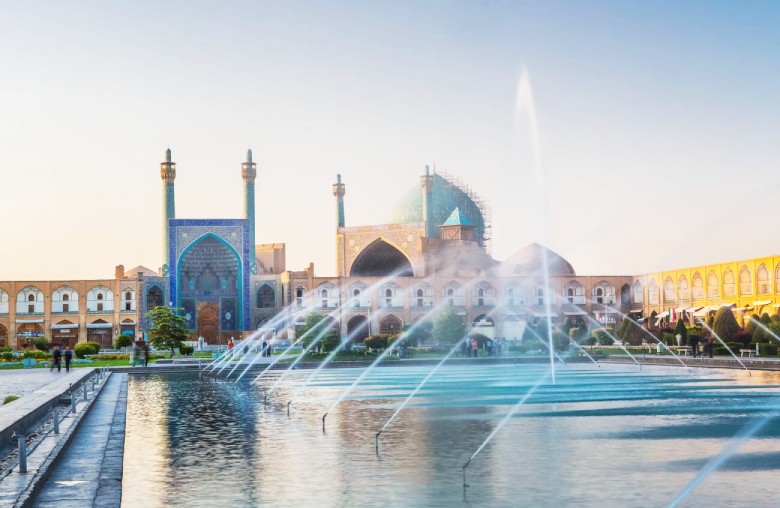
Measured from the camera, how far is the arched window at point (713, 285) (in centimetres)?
4441

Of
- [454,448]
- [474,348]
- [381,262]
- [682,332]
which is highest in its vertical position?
[381,262]

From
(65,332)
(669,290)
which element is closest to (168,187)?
(65,332)

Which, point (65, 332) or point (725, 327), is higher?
point (65, 332)

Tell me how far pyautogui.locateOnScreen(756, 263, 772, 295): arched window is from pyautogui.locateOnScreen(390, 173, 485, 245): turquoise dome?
21393 mm

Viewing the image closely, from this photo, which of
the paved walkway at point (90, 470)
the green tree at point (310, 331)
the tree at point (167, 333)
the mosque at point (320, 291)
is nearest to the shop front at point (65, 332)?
the mosque at point (320, 291)

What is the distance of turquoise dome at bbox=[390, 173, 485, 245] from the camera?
59406mm

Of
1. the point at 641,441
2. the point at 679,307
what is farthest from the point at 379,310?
the point at 641,441

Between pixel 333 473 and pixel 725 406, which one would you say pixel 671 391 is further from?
pixel 333 473

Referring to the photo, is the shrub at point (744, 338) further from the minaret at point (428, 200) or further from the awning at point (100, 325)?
the awning at point (100, 325)

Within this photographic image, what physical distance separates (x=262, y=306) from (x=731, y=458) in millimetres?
44078

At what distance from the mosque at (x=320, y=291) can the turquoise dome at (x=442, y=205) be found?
3.47m

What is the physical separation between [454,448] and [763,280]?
34.0 metres

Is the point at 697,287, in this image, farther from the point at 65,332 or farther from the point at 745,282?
the point at 65,332

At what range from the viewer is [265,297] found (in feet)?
171
